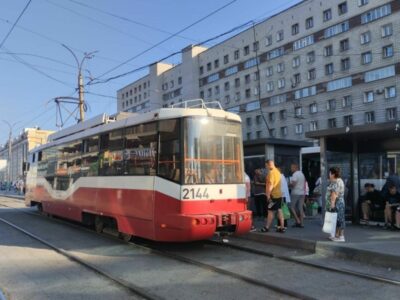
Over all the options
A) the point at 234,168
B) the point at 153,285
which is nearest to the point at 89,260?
the point at 153,285

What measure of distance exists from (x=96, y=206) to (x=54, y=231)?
2690 mm

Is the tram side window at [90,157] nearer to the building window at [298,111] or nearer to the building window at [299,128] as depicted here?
the building window at [299,128]

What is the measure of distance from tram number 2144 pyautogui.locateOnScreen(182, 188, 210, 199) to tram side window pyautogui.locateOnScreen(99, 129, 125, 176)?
6.93 ft

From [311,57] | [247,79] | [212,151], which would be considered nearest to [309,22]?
[311,57]

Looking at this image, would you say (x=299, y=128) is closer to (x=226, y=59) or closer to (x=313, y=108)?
(x=313, y=108)

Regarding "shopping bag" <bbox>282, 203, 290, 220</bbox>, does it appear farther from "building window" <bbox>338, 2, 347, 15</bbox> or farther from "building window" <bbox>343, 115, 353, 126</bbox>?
"building window" <bbox>338, 2, 347, 15</bbox>

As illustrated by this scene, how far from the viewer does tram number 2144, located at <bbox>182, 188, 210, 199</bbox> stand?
929cm

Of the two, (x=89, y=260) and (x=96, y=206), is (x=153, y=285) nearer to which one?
(x=89, y=260)

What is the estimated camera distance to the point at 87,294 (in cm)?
673

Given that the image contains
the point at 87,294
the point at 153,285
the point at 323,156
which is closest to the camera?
the point at 87,294

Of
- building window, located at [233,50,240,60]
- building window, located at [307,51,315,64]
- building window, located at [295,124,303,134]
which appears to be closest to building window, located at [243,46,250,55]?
building window, located at [233,50,240,60]

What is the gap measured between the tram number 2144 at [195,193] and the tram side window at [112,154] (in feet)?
6.93

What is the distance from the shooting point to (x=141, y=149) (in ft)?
33.6

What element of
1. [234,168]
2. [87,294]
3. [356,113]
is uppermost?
[356,113]
